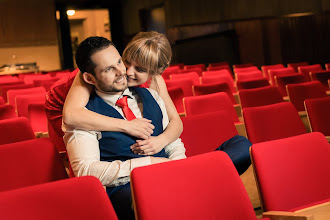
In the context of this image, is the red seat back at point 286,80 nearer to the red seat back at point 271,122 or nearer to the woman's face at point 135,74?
the red seat back at point 271,122

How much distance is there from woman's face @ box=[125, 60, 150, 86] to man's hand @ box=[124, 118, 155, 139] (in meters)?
0.22

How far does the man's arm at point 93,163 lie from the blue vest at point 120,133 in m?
0.05

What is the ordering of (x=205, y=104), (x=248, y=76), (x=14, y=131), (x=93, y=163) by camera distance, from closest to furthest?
(x=93, y=163) → (x=14, y=131) → (x=205, y=104) → (x=248, y=76)

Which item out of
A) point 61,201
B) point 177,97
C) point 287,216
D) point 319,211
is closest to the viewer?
point 61,201

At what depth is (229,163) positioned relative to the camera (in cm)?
203

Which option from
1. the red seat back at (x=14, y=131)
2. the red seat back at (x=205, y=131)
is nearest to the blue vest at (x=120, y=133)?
the red seat back at (x=205, y=131)

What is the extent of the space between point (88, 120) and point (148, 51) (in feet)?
1.51

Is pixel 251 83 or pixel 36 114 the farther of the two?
pixel 251 83

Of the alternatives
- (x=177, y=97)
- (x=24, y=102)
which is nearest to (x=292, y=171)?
(x=177, y=97)

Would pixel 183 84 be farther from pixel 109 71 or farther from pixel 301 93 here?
pixel 109 71

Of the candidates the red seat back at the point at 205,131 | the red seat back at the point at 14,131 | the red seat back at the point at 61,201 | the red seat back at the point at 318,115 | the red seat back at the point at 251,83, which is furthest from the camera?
the red seat back at the point at 251,83

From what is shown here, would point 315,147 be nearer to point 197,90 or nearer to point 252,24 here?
point 197,90

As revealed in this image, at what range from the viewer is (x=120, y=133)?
2.38m

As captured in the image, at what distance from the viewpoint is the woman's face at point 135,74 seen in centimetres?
252
